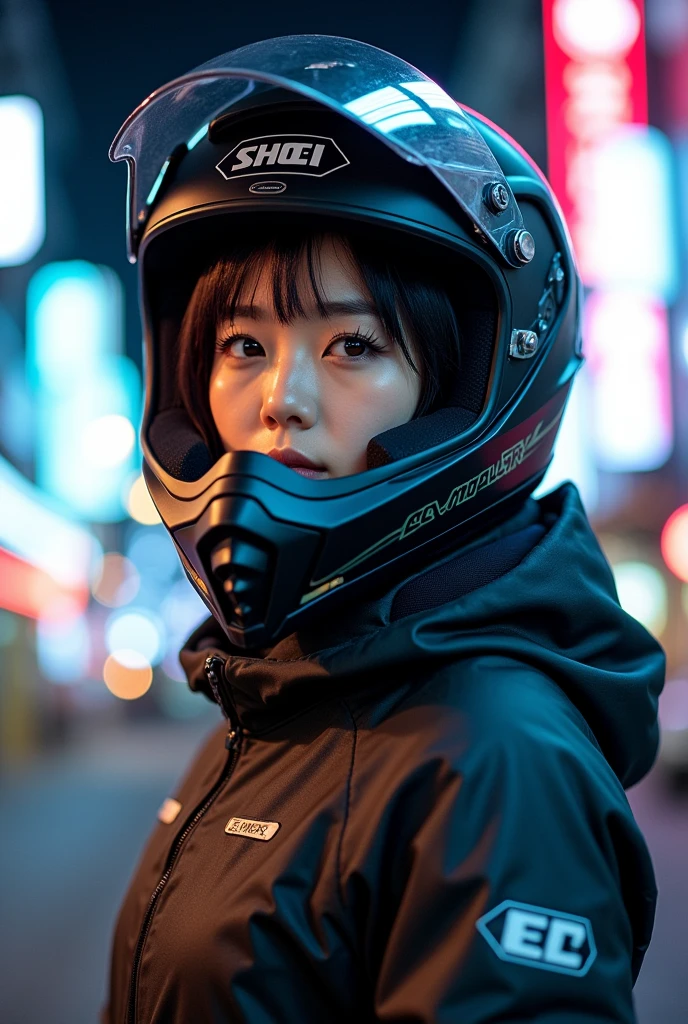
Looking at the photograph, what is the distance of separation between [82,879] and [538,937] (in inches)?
255

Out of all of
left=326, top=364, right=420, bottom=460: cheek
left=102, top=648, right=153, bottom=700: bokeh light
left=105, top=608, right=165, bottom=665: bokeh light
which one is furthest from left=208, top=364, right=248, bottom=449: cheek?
left=105, top=608, right=165, bottom=665: bokeh light

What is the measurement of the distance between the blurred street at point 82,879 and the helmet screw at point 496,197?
3.71 m

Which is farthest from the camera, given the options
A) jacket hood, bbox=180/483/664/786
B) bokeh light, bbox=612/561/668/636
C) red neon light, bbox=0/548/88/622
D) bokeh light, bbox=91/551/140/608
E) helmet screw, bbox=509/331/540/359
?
bokeh light, bbox=91/551/140/608

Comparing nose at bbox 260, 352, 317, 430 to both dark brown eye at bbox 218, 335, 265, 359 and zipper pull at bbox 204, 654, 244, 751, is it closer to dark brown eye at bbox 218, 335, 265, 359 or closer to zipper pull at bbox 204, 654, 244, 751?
dark brown eye at bbox 218, 335, 265, 359

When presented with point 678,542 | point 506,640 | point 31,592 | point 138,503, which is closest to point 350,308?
point 506,640

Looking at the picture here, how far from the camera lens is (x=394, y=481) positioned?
1255mm

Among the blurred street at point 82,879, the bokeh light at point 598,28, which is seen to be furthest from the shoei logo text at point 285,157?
the bokeh light at point 598,28

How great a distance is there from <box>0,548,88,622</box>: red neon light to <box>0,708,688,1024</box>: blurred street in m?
2.28

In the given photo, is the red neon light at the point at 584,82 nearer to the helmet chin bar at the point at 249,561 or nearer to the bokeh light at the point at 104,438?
the bokeh light at the point at 104,438

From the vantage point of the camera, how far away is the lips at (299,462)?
1.29 meters

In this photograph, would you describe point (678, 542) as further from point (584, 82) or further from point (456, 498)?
point (456, 498)

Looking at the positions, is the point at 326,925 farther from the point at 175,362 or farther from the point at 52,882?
the point at 52,882

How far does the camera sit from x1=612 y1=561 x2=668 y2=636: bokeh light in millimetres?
18625

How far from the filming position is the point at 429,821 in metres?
1.02
